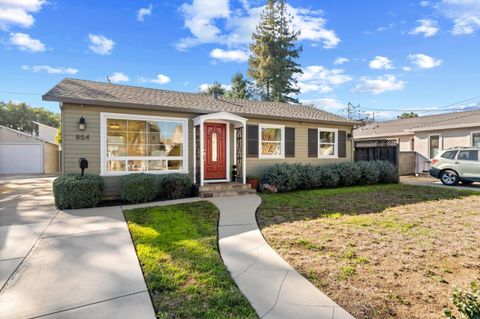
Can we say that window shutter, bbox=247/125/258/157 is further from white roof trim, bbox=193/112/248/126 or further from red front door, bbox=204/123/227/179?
red front door, bbox=204/123/227/179

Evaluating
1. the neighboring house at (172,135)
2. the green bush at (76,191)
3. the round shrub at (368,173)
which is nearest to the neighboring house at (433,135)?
the round shrub at (368,173)

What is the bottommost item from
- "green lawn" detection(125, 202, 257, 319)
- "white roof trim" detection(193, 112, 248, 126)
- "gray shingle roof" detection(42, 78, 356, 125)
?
"green lawn" detection(125, 202, 257, 319)

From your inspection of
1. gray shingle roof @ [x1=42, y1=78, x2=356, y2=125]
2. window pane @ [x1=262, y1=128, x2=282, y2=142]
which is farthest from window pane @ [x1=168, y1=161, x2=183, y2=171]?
window pane @ [x1=262, y1=128, x2=282, y2=142]

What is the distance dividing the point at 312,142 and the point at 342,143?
1900 mm

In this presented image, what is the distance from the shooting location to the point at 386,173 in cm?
1187

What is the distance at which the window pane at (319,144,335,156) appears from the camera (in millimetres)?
11805

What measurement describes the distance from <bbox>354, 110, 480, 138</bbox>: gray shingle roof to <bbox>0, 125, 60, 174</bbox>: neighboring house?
25889 mm

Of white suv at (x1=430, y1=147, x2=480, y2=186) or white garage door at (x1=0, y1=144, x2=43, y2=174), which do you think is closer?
white suv at (x1=430, y1=147, x2=480, y2=186)

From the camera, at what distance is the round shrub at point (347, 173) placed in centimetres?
1082

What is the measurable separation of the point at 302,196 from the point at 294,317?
21.1ft

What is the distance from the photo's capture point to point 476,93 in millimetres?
22078

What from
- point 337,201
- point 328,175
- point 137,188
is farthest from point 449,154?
point 137,188

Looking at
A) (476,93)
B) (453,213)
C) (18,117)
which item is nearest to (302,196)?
(453,213)

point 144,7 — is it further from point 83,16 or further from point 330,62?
point 330,62
